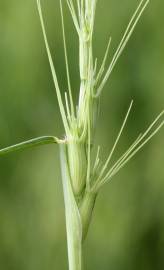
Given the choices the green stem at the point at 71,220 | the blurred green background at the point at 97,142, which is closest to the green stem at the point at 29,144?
the green stem at the point at 71,220

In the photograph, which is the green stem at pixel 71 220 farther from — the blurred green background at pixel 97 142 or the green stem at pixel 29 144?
the blurred green background at pixel 97 142

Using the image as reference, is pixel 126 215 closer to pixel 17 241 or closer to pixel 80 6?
pixel 17 241

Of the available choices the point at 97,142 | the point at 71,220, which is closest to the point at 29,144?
the point at 71,220

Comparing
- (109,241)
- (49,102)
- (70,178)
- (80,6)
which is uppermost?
(80,6)

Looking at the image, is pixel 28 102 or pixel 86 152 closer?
pixel 86 152

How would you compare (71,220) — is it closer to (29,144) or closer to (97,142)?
(29,144)

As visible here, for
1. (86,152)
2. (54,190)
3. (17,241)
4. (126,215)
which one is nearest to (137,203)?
(126,215)

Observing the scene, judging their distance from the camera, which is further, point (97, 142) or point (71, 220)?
point (97, 142)

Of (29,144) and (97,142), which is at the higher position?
(29,144)
